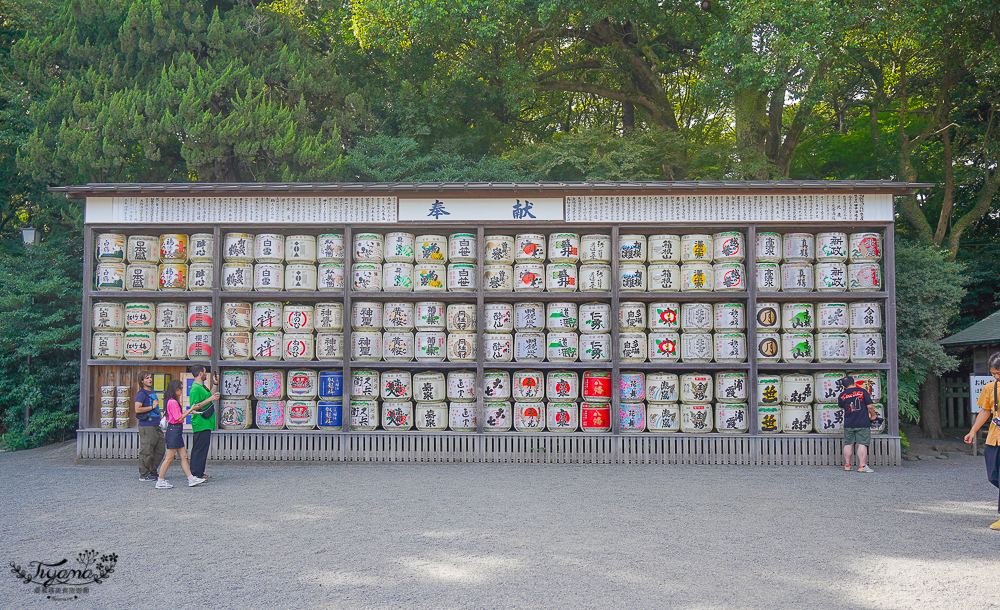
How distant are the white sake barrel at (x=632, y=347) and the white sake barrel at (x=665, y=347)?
0.45 ft

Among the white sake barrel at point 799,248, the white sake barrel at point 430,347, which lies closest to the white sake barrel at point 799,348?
the white sake barrel at point 799,248

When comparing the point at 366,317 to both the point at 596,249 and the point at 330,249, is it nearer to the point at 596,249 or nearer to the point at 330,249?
the point at 330,249

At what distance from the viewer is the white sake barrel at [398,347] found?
8719mm

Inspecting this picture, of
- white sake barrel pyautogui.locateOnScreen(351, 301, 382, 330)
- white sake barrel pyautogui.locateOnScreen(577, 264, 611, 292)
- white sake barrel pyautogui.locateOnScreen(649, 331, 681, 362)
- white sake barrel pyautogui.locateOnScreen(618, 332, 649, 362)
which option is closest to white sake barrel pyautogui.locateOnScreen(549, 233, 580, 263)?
white sake barrel pyautogui.locateOnScreen(577, 264, 611, 292)

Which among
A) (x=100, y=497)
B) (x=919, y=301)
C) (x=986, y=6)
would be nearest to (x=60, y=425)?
(x=100, y=497)

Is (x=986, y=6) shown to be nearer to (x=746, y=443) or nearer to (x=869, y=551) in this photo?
(x=746, y=443)

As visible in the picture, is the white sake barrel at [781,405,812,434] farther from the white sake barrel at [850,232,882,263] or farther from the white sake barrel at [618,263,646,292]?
the white sake barrel at [618,263,646,292]

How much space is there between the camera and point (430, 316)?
28.7 ft

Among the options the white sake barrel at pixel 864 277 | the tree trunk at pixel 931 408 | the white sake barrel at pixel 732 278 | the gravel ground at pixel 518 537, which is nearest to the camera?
the gravel ground at pixel 518 537

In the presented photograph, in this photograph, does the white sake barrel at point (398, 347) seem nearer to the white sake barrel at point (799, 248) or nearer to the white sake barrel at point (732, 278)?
the white sake barrel at point (732, 278)

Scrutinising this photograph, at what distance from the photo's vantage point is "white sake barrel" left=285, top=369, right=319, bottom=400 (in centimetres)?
872

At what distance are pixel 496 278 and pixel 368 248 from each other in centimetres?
191

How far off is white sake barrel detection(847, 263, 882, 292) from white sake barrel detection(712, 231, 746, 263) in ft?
4.98

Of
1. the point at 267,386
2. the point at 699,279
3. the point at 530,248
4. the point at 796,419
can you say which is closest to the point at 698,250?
the point at 699,279
